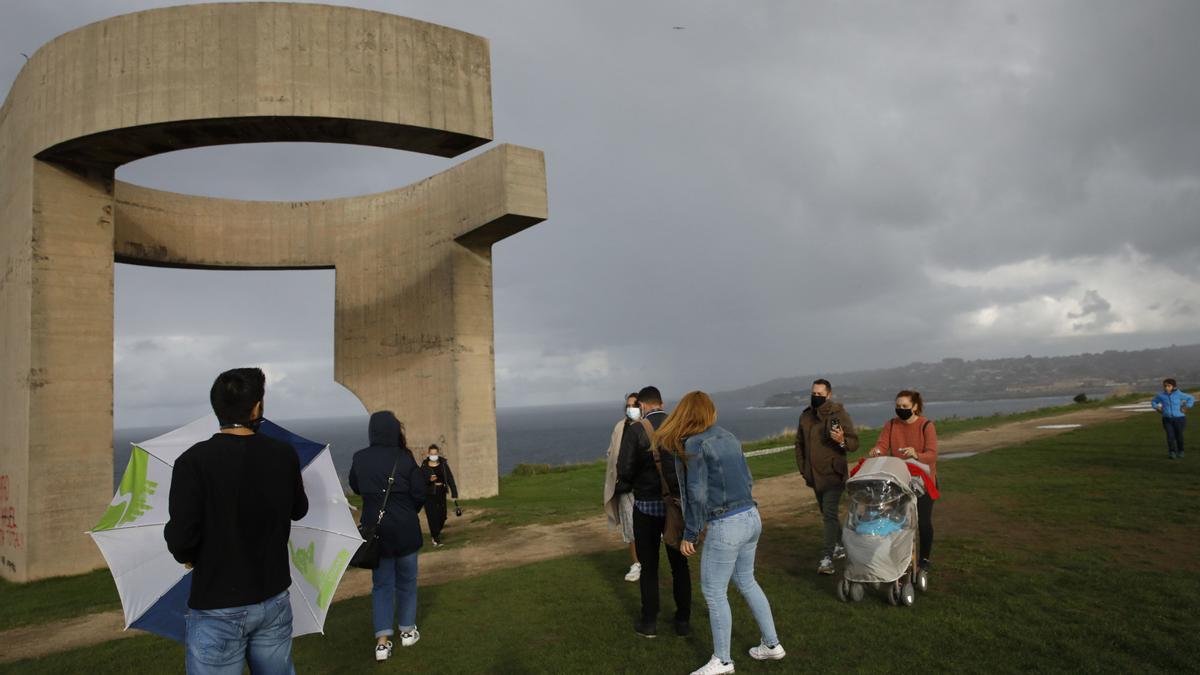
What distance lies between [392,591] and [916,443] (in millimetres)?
4479

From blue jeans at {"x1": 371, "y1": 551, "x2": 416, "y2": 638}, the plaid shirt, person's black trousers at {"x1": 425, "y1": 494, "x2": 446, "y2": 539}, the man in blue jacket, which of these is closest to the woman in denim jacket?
the plaid shirt

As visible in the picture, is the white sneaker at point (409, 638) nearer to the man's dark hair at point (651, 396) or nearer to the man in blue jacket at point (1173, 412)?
the man's dark hair at point (651, 396)

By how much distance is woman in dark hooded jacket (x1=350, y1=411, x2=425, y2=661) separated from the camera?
498 centimetres

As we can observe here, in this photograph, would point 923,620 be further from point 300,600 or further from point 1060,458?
point 1060,458

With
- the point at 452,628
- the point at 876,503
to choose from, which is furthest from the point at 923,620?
the point at 452,628

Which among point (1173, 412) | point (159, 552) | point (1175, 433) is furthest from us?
point (1175, 433)

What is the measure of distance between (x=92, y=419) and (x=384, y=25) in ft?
24.2

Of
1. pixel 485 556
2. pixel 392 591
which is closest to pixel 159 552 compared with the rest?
pixel 392 591

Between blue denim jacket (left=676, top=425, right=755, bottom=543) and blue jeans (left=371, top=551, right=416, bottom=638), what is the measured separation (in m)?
2.20

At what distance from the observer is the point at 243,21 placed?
9.62m

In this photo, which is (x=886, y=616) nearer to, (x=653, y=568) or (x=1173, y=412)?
(x=653, y=568)

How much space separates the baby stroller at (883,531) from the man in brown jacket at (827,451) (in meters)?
0.59

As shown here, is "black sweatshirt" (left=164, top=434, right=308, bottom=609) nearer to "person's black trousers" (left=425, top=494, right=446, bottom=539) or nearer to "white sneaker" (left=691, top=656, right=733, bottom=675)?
"white sneaker" (left=691, top=656, right=733, bottom=675)

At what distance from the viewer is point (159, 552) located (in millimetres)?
3287
